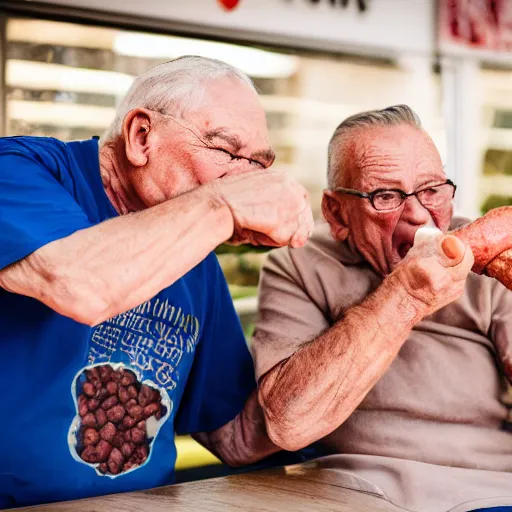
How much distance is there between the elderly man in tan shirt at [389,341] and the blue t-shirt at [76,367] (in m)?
0.25

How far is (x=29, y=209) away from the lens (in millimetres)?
1483

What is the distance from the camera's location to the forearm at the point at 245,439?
214cm

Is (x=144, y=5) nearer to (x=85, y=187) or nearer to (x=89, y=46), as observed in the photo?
(x=89, y=46)

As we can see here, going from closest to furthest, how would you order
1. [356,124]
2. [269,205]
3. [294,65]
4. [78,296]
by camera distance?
1. [78,296]
2. [269,205]
3. [356,124]
4. [294,65]

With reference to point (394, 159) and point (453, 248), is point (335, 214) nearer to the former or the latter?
point (394, 159)

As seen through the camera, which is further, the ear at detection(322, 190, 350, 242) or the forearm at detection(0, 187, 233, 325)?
the ear at detection(322, 190, 350, 242)

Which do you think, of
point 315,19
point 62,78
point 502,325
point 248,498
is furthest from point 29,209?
point 315,19

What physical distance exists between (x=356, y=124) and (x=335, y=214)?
25 cm

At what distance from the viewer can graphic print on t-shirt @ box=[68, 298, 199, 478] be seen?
1.80m

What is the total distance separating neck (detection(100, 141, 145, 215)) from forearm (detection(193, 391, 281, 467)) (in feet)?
2.14

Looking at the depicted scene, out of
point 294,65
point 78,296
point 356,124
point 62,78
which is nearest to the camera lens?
point 78,296

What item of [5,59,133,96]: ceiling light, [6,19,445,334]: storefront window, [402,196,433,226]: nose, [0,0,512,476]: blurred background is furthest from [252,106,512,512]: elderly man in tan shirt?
[5,59,133,96]: ceiling light

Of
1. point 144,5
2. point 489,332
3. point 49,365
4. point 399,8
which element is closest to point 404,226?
point 489,332

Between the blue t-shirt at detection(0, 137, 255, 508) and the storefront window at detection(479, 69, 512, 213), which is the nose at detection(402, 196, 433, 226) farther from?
the storefront window at detection(479, 69, 512, 213)
